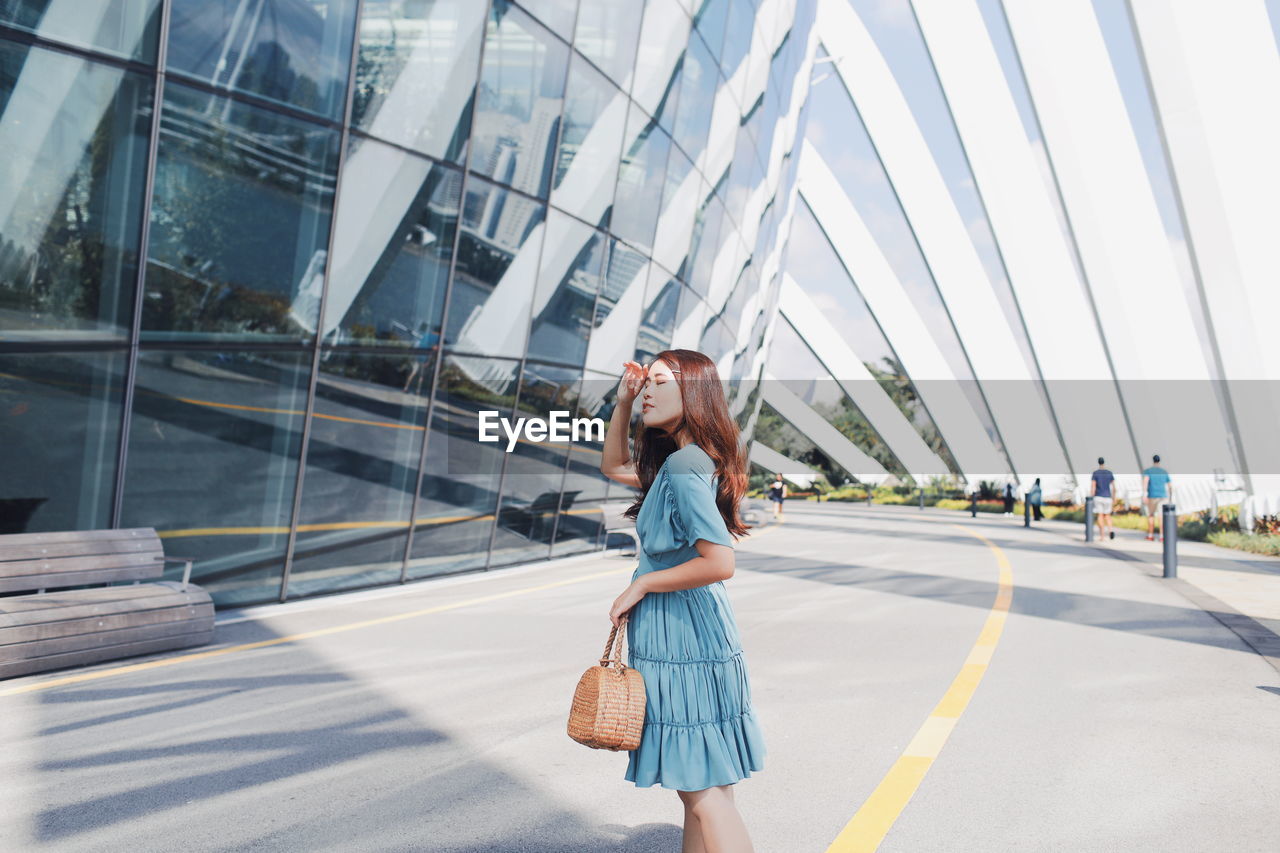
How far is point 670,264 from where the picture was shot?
18.7m

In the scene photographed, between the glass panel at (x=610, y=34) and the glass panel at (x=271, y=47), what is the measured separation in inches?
187

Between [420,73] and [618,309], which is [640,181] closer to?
[618,309]

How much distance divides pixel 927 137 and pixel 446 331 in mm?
26460

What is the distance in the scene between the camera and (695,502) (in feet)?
8.82

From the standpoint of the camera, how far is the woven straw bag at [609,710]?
8.41 ft

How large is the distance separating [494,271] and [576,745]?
8.28 meters

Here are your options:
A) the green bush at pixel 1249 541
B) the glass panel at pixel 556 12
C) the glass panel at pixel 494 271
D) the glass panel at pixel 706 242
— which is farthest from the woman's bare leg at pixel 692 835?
the glass panel at pixel 706 242

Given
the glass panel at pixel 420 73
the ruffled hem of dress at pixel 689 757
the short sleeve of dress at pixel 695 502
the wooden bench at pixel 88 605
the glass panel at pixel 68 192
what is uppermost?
the glass panel at pixel 420 73

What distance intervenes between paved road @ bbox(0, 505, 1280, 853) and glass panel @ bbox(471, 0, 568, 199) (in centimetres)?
591

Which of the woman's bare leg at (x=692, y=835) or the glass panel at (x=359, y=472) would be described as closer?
the woman's bare leg at (x=692, y=835)

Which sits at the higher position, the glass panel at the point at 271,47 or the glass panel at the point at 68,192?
the glass panel at the point at 271,47

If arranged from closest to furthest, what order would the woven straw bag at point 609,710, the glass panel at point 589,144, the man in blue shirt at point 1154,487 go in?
the woven straw bag at point 609,710 → the glass panel at point 589,144 → the man in blue shirt at point 1154,487

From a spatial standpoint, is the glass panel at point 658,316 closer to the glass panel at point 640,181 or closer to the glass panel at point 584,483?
the glass panel at point 640,181

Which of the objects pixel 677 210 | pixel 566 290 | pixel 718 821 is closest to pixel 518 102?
pixel 566 290
